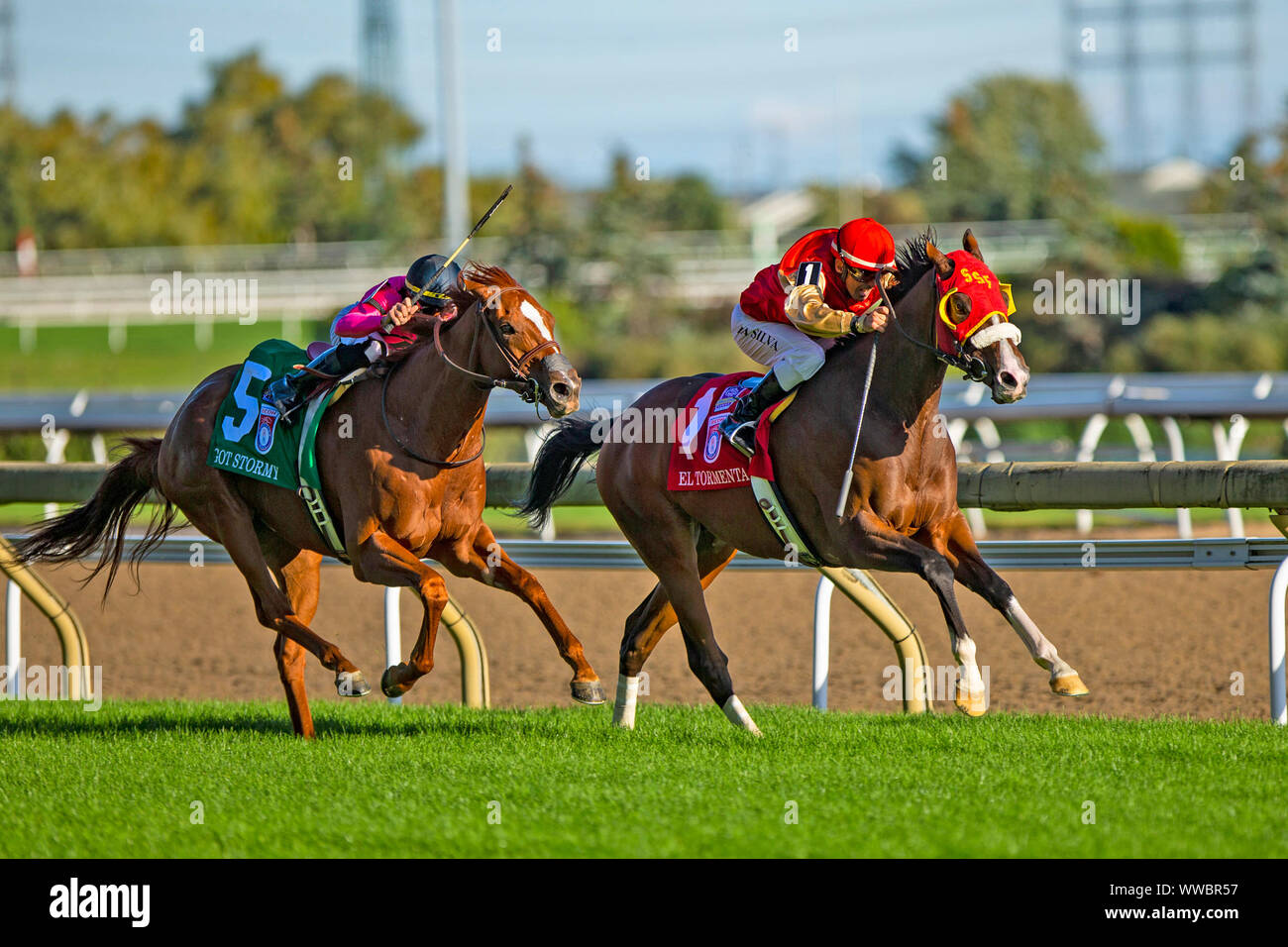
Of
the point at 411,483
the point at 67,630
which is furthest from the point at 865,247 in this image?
the point at 67,630

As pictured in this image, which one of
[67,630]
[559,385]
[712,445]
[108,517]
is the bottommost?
[67,630]

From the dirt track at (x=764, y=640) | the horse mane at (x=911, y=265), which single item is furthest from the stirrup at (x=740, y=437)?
the dirt track at (x=764, y=640)

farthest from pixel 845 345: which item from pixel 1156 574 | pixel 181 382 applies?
pixel 181 382

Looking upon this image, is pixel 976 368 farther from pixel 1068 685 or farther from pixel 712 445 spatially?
pixel 712 445

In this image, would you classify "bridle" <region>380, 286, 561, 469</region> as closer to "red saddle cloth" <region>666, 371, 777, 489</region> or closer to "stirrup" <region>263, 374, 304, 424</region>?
"stirrup" <region>263, 374, 304, 424</region>

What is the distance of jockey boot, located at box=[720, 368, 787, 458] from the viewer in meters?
5.59

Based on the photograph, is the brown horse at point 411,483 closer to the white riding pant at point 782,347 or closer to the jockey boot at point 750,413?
the jockey boot at point 750,413

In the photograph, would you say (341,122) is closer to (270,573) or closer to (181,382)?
(181,382)

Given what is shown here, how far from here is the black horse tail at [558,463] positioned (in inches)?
251

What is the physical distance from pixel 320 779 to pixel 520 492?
2341mm

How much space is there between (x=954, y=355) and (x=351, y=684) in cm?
232

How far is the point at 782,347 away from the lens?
5.72m

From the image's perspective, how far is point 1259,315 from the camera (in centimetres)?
2275

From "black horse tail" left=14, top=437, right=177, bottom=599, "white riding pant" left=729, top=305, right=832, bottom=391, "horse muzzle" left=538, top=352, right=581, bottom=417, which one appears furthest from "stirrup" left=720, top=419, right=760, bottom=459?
"black horse tail" left=14, top=437, right=177, bottom=599
